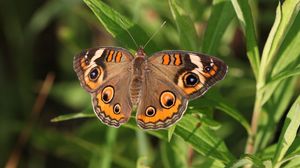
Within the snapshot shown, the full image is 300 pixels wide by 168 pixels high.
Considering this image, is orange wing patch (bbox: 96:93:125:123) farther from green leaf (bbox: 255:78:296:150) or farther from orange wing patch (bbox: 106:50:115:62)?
green leaf (bbox: 255:78:296:150)

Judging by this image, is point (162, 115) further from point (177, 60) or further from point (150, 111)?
point (177, 60)

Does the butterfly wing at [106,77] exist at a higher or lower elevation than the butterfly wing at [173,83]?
lower

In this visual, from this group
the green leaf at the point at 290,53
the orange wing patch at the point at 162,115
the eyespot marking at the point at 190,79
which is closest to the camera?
the orange wing patch at the point at 162,115

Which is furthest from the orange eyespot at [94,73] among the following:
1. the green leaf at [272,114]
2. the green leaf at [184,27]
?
the green leaf at [272,114]

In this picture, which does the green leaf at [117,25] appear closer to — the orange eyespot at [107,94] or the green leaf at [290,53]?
the orange eyespot at [107,94]

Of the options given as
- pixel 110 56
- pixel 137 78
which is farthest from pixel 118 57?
pixel 137 78

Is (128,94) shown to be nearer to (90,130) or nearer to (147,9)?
(90,130)

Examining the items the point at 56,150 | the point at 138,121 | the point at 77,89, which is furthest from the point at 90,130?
the point at 138,121
